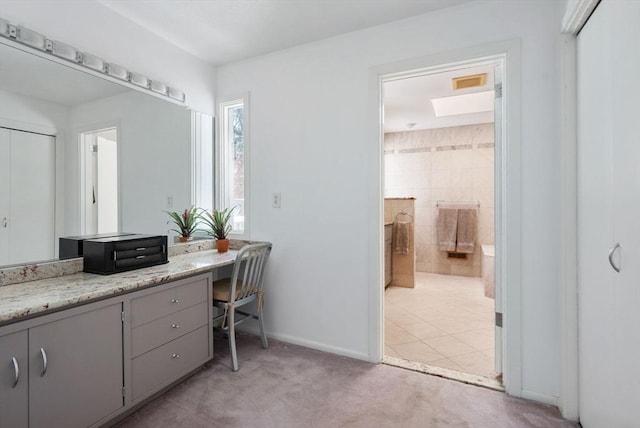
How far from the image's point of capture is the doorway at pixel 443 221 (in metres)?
2.43

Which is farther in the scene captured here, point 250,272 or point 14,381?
point 250,272

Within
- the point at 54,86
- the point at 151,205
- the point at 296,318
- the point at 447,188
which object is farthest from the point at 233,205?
the point at 447,188

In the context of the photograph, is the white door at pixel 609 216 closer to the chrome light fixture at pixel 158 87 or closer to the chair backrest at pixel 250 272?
the chair backrest at pixel 250 272

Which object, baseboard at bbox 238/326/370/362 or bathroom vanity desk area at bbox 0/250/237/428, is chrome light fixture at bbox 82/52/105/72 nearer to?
bathroom vanity desk area at bbox 0/250/237/428

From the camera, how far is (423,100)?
3709mm

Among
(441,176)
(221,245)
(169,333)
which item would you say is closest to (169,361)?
(169,333)

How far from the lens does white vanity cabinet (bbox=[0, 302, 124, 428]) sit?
1.24 meters

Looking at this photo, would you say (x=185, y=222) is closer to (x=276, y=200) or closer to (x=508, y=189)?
(x=276, y=200)

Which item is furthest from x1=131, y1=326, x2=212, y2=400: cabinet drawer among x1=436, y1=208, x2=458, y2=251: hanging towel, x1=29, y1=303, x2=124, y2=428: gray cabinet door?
x1=436, y1=208, x2=458, y2=251: hanging towel

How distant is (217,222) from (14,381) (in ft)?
5.37

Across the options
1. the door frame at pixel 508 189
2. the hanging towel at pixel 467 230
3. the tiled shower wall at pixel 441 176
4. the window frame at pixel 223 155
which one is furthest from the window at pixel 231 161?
the hanging towel at pixel 467 230

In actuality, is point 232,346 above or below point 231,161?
below

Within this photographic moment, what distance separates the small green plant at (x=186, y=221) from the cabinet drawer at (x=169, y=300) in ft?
2.25

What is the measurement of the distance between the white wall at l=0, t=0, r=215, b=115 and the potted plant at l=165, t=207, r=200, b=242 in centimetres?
90
